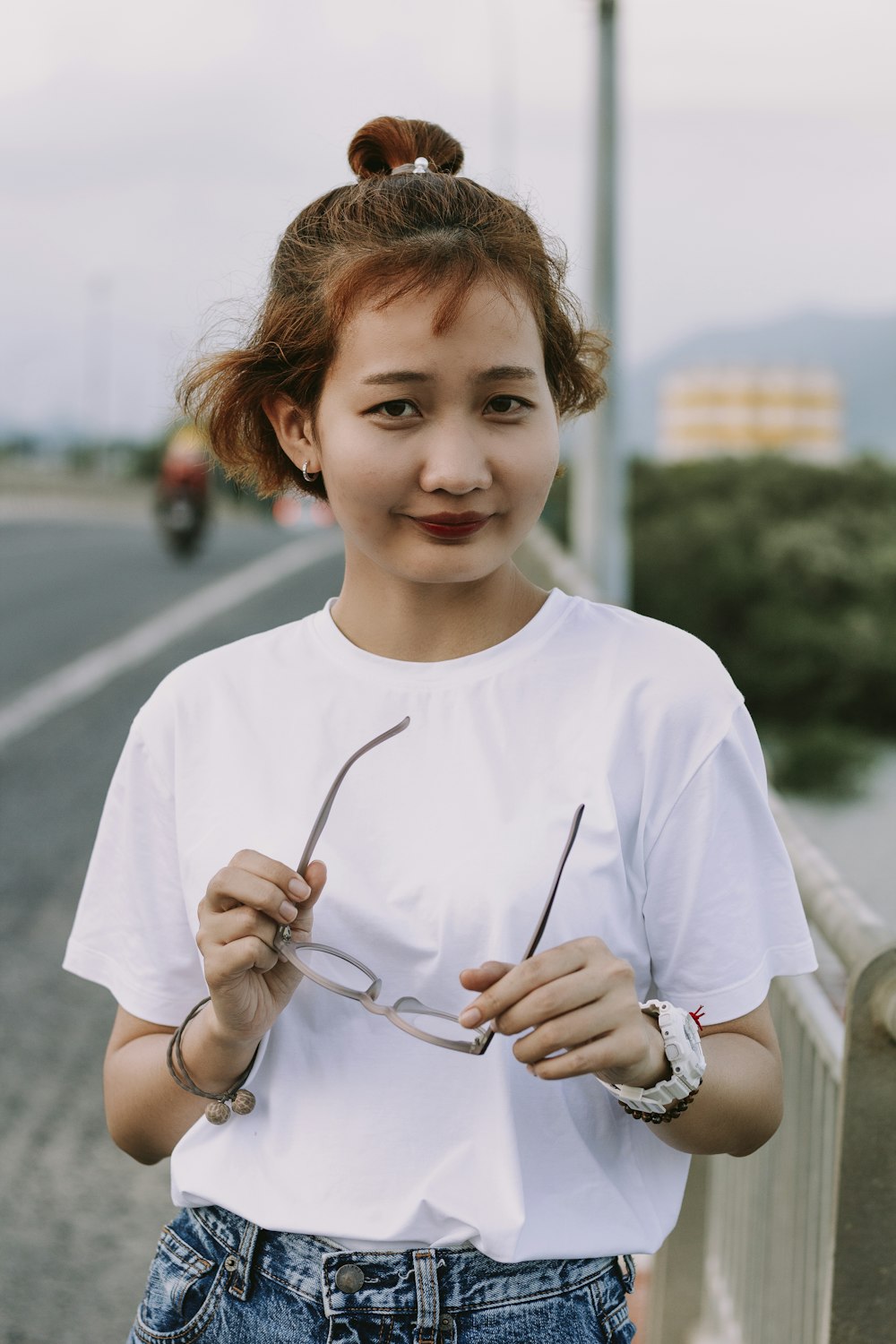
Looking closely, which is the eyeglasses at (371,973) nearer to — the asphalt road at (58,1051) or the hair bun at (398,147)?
the hair bun at (398,147)

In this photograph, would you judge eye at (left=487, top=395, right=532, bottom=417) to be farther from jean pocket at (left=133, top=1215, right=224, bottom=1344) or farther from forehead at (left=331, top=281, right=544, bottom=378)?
jean pocket at (left=133, top=1215, right=224, bottom=1344)

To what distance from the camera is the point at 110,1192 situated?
400 centimetres

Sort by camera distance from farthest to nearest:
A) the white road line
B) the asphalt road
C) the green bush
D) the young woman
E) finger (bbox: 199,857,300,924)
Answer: the green bush → the white road line → the asphalt road → the young woman → finger (bbox: 199,857,300,924)

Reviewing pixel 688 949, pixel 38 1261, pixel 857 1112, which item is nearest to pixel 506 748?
pixel 688 949

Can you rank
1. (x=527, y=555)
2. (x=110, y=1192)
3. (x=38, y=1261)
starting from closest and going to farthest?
(x=38, y=1261)
(x=110, y=1192)
(x=527, y=555)

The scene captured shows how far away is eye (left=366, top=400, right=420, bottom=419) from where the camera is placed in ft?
4.86

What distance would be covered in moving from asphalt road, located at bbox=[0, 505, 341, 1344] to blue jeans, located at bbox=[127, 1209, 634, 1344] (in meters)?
2.07

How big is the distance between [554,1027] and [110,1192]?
10.1 ft

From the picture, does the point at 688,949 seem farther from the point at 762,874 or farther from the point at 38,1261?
the point at 38,1261

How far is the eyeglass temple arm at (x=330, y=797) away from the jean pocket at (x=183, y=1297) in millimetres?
429

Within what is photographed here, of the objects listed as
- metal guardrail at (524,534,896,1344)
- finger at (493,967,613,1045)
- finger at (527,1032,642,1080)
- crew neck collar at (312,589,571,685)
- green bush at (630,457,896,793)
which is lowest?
green bush at (630,457,896,793)

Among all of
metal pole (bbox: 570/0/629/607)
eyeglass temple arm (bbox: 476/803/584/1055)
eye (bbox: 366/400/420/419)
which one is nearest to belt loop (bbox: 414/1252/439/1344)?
eyeglass temple arm (bbox: 476/803/584/1055)

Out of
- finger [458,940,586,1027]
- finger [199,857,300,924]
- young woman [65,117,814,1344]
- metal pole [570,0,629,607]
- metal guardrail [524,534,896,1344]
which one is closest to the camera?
finger [458,940,586,1027]

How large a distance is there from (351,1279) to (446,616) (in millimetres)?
631
